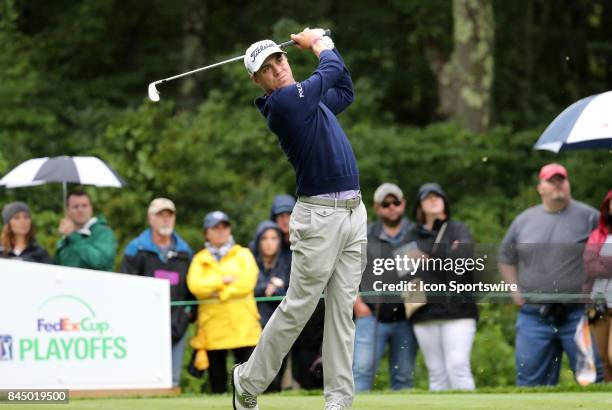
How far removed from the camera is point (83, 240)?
11.9 meters

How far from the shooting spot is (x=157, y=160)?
1695 centimetres

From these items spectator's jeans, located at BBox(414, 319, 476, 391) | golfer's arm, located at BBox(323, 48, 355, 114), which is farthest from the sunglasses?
golfer's arm, located at BBox(323, 48, 355, 114)

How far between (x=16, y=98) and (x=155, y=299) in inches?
389

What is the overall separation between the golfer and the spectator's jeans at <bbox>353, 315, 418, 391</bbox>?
357cm

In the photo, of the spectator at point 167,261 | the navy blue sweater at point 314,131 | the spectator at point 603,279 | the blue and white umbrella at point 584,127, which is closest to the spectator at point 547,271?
the spectator at point 603,279

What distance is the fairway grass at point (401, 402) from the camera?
862 cm

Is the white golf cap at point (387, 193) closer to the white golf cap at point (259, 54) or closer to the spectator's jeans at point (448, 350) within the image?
the spectator's jeans at point (448, 350)

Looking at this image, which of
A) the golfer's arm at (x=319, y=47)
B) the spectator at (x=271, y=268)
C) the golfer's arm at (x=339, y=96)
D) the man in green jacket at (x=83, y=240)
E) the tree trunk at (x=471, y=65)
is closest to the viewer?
the golfer's arm at (x=319, y=47)

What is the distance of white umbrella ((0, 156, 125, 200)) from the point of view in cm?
1268

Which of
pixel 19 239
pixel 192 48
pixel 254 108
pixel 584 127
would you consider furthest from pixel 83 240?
pixel 192 48

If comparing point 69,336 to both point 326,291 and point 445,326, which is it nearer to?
point 445,326

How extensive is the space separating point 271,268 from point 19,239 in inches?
85.4

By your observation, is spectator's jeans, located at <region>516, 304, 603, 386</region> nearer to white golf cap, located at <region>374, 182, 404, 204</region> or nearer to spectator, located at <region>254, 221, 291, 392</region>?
white golf cap, located at <region>374, 182, 404, 204</region>

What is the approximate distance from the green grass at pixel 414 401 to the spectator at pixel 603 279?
1.82ft
